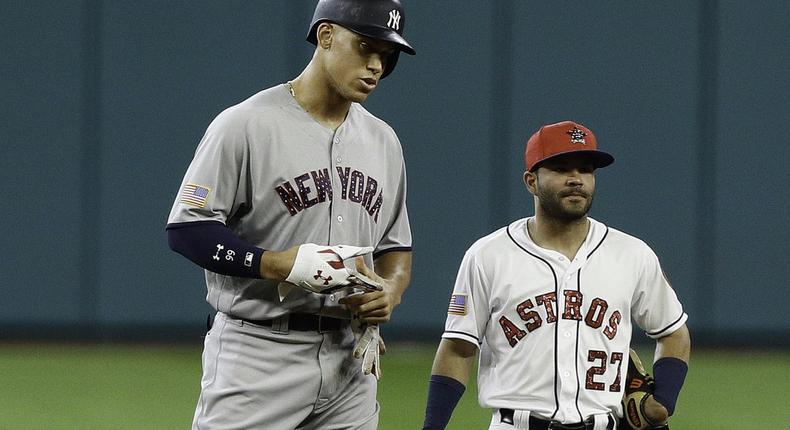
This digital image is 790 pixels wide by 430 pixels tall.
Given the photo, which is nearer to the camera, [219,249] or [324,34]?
[219,249]

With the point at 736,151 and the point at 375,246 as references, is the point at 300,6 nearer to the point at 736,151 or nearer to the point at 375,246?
the point at 736,151

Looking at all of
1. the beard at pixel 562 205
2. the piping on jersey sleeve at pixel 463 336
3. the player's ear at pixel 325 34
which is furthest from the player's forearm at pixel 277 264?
the beard at pixel 562 205

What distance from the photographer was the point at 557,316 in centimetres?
319

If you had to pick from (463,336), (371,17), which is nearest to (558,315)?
(463,336)

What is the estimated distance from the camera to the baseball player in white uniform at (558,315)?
10.3ft

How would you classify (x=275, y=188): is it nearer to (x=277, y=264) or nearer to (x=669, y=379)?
(x=277, y=264)

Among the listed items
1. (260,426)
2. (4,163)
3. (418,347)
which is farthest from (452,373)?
(4,163)

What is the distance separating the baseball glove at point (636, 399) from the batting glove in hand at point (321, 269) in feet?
3.43

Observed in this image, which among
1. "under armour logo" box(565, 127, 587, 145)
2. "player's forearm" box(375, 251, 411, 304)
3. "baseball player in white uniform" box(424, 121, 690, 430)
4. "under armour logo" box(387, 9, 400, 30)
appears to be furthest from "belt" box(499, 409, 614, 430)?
"under armour logo" box(387, 9, 400, 30)

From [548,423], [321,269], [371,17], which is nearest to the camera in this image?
[321,269]

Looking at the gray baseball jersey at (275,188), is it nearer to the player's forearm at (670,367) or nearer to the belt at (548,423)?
the belt at (548,423)

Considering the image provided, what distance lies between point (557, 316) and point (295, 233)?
35.9 inches

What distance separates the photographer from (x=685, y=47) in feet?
28.1

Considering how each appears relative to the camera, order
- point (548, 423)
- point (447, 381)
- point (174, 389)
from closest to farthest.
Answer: point (548, 423) < point (447, 381) < point (174, 389)
